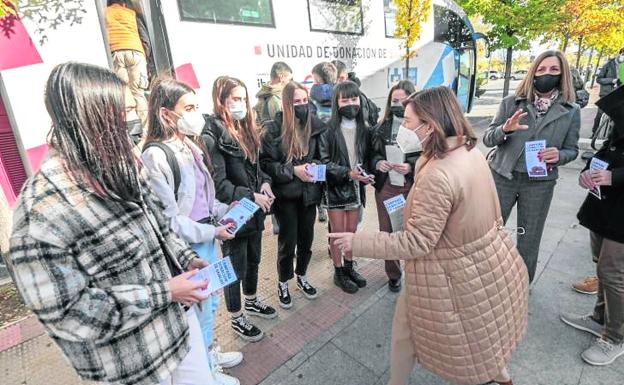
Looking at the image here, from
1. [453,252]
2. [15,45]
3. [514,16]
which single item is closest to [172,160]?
[453,252]

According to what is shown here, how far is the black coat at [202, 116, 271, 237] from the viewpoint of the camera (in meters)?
2.39

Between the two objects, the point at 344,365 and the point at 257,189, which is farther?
the point at 257,189

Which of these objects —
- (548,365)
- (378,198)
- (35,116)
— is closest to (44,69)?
(35,116)

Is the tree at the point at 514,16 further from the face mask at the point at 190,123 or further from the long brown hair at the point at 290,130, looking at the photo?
the face mask at the point at 190,123

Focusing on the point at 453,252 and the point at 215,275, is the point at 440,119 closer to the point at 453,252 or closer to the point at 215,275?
the point at 453,252

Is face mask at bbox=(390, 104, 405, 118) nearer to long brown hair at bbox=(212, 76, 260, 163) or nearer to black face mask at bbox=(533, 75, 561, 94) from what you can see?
black face mask at bbox=(533, 75, 561, 94)

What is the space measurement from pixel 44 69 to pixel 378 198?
3.20 metres

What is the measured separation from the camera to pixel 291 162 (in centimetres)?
292

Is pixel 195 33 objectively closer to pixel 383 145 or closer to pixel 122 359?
pixel 383 145

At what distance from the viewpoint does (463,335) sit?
1.73 m

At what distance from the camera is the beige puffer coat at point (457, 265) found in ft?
5.37

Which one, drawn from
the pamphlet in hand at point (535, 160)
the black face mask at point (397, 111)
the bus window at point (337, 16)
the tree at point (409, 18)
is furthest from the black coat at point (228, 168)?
the tree at point (409, 18)

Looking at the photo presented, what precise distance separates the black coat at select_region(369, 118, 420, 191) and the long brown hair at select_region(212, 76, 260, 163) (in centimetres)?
113

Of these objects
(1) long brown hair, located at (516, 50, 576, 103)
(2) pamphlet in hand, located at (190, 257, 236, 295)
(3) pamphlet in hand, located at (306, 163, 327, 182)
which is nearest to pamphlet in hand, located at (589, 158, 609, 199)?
(1) long brown hair, located at (516, 50, 576, 103)
